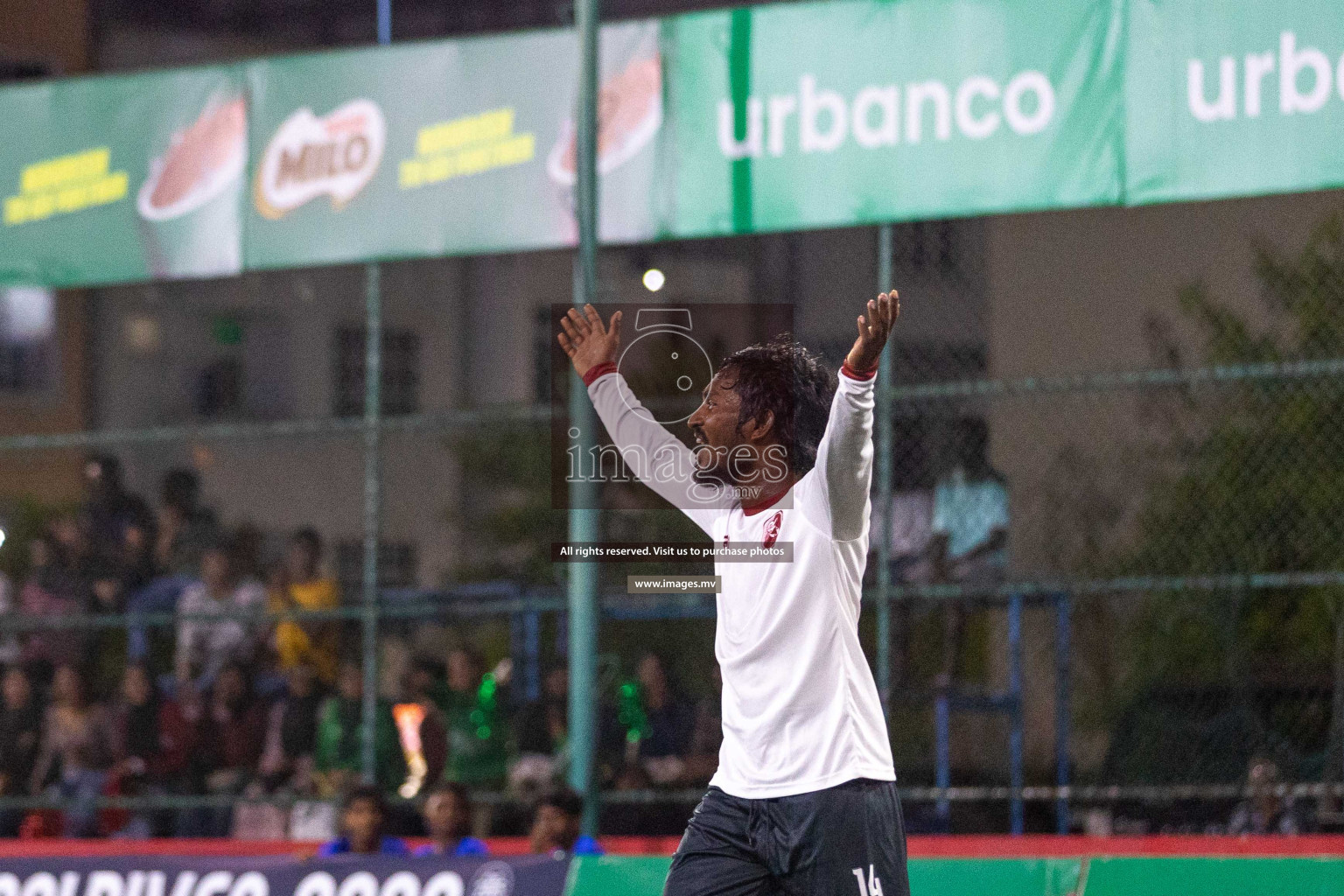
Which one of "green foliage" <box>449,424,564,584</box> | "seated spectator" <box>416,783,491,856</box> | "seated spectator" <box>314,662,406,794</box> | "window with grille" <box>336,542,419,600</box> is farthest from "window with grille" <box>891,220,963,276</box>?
"window with grille" <box>336,542,419,600</box>

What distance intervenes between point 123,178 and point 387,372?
17.4 metres

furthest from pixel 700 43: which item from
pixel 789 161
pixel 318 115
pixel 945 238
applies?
pixel 945 238

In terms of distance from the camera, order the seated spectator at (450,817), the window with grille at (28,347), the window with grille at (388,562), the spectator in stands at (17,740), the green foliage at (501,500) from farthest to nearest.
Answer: the window with grille at (28,347) < the window with grille at (388,562) < the green foliage at (501,500) < the spectator in stands at (17,740) < the seated spectator at (450,817)

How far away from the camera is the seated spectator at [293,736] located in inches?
382

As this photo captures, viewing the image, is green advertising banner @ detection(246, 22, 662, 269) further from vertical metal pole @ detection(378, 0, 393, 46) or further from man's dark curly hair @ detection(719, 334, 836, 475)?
man's dark curly hair @ detection(719, 334, 836, 475)

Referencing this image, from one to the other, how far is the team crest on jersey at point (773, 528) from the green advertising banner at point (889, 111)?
161 inches

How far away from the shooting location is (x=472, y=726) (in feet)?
32.3

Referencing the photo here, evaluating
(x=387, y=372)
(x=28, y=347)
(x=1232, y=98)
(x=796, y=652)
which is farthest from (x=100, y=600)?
(x=387, y=372)

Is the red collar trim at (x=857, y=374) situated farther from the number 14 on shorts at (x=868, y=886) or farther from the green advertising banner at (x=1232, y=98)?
the green advertising banner at (x=1232, y=98)

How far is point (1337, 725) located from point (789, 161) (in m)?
3.71

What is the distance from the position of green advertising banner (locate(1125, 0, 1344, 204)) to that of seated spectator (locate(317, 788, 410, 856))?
4.38 metres

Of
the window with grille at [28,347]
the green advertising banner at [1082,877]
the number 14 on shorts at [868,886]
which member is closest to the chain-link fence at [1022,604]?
the number 14 on shorts at [868,886]

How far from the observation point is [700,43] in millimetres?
8688

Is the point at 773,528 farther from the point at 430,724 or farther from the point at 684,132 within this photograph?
the point at 430,724
